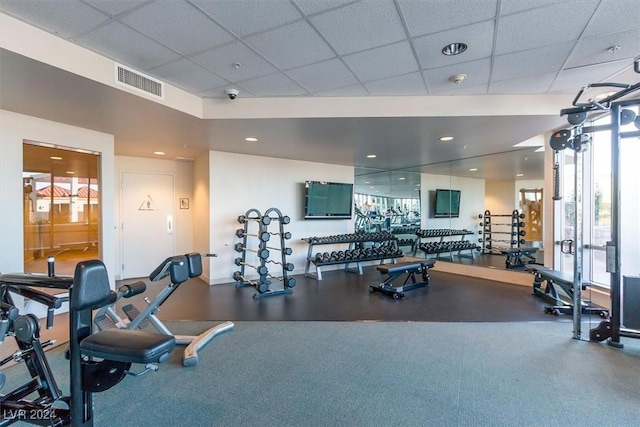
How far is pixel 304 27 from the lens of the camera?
7.82 feet

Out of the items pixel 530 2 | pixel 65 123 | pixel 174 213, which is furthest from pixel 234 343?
pixel 174 213

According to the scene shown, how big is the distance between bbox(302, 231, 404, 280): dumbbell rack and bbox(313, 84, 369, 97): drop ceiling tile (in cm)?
333

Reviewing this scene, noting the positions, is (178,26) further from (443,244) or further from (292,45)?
(443,244)

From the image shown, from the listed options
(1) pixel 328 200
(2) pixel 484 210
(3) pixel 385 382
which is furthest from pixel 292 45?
(2) pixel 484 210

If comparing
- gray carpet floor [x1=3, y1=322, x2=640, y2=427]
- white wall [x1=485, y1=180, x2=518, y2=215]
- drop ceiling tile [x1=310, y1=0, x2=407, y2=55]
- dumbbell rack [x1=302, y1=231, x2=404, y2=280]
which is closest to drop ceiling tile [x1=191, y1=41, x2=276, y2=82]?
drop ceiling tile [x1=310, y1=0, x2=407, y2=55]

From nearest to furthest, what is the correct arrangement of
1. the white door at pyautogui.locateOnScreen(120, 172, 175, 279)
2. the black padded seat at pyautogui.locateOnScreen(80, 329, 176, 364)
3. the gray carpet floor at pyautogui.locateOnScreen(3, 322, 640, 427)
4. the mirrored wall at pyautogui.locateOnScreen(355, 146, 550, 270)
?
the black padded seat at pyautogui.locateOnScreen(80, 329, 176, 364)
the gray carpet floor at pyautogui.locateOnScreen(3, 322, 640, 427)
the white door at pyautogui.locateOnScreen(120, 172, 175, 279)
the mirrored wall at pyautogui.locateOnScreen(355, 146, 550, 270)

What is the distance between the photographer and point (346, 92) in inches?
→ 141

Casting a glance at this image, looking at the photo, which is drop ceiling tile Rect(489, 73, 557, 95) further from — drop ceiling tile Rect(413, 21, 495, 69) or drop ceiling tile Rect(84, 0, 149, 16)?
drop ceiling tile Rect(84, 0, 149, 16)

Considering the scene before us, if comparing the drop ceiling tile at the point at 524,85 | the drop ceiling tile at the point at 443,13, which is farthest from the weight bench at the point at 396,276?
the drop ceiling tile at the point at 443,13

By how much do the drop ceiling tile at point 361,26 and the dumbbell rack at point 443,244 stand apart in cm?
519

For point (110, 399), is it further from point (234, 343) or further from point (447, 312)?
point (447, 312)

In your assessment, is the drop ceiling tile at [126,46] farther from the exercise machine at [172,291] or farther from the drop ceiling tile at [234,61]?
the exercise machine at [172,291]

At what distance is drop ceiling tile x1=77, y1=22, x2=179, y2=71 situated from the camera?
7.85 feet

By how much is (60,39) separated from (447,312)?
4883 millimetres
